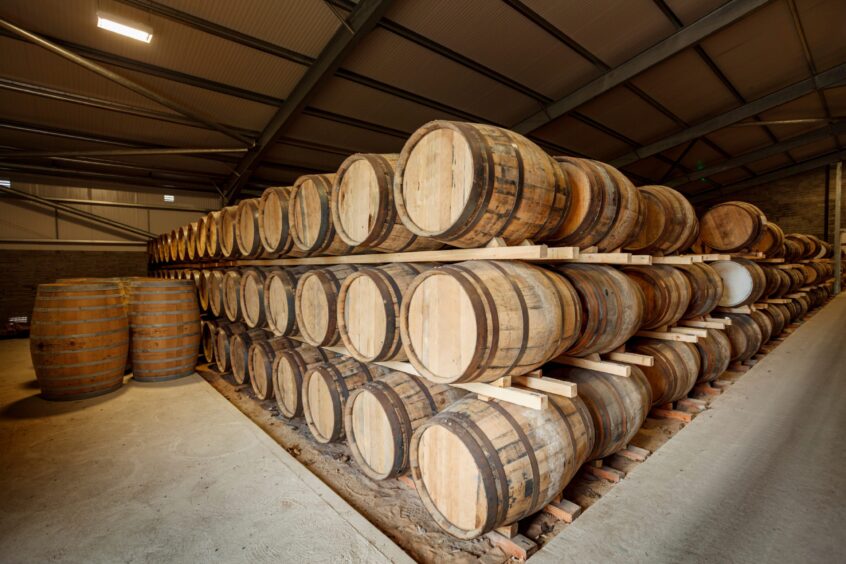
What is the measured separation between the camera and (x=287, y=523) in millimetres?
2219

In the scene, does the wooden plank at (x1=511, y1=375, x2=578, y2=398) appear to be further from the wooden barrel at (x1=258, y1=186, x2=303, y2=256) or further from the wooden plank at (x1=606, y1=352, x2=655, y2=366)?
the wooden barrel at (x1=258, y1=186, x2=303, y2=256)

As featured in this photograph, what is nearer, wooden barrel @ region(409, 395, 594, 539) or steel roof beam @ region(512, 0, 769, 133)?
wooden barrel @ region(409, 395, 594, 539)

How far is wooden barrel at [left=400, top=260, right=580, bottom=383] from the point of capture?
1973 millimetres

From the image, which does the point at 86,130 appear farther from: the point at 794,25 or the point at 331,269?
the point at 794,25

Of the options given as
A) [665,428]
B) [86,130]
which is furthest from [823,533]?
[86,130]

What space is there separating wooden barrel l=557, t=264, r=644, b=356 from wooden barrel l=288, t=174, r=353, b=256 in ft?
6.57

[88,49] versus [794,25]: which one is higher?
[794,25]

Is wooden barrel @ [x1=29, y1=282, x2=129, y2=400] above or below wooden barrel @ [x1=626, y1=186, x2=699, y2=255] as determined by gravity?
Result: below

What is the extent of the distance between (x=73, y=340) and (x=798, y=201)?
24.6m

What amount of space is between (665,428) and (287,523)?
357cm

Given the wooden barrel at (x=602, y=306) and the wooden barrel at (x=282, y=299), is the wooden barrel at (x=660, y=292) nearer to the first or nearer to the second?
the wooden barrel at (x=602, y=306)

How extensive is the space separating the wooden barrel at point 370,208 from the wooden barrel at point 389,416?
3.44 feet

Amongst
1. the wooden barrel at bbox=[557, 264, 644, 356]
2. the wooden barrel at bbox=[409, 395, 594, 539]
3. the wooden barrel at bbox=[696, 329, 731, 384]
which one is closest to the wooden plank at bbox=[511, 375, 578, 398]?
the wooden barrel at bbox=[409, 395, 594, 539]

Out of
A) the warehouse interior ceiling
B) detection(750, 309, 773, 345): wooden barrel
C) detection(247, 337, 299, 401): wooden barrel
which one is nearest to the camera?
detection(247, 337, 299, 401): wooden barrel
